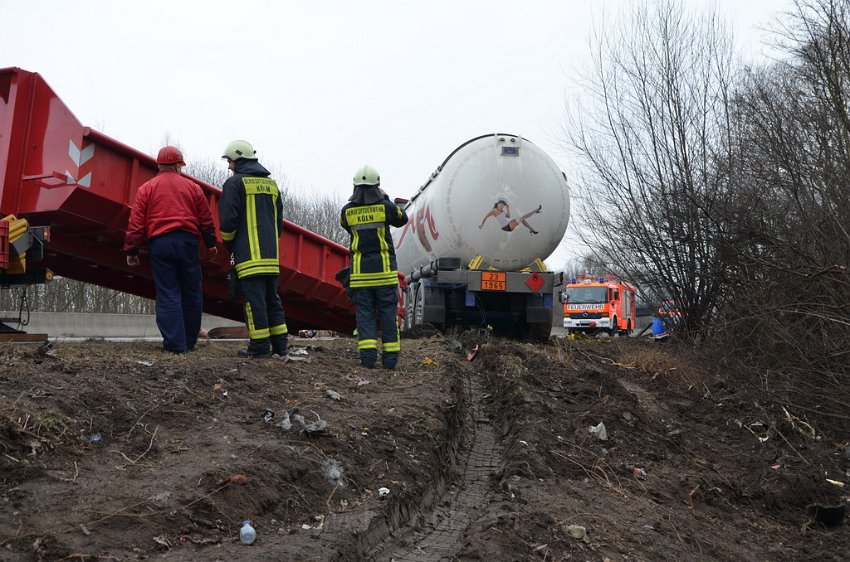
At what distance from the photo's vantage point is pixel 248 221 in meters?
Result: 6.82

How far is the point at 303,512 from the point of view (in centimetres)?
357

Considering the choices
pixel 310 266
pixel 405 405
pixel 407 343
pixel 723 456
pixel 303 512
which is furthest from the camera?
pixel 407 343

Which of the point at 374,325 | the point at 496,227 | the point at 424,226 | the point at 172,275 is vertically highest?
the point at 424,226

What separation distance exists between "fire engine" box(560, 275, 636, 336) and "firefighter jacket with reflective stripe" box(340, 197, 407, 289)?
79.9 ft

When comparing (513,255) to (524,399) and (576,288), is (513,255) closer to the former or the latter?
(524,399)

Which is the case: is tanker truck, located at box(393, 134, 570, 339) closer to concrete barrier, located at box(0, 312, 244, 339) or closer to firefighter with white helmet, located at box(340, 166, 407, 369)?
concrete barrier, located at box(0, 312, 244, 339)

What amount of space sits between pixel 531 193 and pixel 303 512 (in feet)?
32.0

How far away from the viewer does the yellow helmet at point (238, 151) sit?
698cm

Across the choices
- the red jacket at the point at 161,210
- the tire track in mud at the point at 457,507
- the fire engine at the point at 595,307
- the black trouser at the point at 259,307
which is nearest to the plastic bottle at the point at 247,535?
the tire track in mud at the point at 457,507

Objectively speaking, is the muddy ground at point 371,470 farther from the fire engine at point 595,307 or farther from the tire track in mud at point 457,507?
A: the fire engine at point 595,307

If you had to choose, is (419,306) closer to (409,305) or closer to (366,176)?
(409,305)

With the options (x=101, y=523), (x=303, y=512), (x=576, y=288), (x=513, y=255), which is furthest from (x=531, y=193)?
(x=576, y=288)

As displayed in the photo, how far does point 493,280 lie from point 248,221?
21.7ft

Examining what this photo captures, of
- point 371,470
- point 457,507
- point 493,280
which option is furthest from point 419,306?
point 371,470
